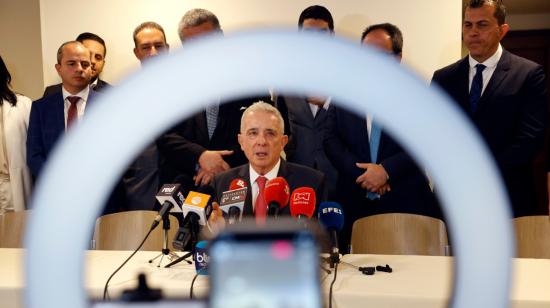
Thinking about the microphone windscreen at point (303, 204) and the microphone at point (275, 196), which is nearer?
the microphone at point (275, 196)

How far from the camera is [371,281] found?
5.89ft

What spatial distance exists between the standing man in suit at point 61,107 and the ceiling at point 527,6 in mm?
4221

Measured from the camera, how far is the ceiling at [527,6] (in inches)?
222

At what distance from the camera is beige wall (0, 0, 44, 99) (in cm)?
459

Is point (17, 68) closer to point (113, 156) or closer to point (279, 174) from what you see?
point (279, 174)

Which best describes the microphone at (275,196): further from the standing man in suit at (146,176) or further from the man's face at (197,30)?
the standing man in suit at (146,176)

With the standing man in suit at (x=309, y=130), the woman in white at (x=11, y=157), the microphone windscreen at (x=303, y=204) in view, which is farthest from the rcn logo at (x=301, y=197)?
the woman in white at (x=11, y=157)

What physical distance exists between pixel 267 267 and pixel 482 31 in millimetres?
2727

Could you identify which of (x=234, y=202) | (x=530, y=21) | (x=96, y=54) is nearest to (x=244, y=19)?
(x=96, y=54)

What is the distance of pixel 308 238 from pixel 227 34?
18 cm


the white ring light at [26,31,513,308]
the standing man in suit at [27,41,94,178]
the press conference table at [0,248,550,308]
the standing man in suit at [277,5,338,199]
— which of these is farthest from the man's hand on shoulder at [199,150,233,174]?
the white ring light at [26,31,513,308]

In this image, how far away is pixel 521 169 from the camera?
2799mm

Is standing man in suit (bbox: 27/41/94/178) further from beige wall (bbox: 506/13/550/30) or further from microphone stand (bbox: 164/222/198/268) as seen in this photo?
beige wall (bbox: 506/13/550/30)

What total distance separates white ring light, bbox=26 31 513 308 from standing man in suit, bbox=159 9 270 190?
2.35m
